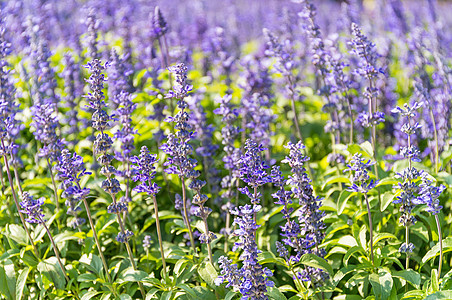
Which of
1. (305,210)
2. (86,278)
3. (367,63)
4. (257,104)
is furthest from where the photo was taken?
(257,104)

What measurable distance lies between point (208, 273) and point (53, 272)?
62.7 inches

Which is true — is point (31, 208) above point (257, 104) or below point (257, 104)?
above

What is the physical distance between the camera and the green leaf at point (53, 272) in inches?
182

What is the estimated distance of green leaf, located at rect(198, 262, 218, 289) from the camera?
4.20m

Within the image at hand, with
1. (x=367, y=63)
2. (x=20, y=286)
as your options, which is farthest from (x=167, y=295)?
(x=367, y=63)

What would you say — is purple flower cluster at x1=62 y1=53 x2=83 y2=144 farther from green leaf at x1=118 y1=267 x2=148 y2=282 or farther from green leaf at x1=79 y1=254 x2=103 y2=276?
green leaf at x1=118 y1=267 x2=148 y2=282

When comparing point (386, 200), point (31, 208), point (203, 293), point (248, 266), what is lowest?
point (203, 293)

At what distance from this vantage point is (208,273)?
4.26m

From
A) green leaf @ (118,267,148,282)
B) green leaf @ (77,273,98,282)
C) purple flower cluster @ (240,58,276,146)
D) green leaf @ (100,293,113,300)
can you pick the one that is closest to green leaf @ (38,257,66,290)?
green leaf @ (77,273,98,282)

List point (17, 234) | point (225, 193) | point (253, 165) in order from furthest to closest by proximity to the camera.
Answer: point (225, 193), point (17, 234), point (253, 165)

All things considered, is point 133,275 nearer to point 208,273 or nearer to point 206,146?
point 208,273

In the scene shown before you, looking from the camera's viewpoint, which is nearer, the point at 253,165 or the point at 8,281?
the point at 253,165

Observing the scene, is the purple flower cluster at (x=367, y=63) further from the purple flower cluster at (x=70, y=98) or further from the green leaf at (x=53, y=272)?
the purple flower cluster at (x=70, y=98)

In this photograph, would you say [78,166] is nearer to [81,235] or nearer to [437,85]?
[81,235]
